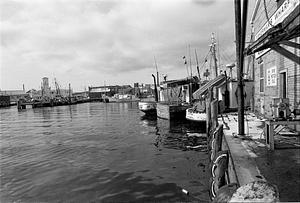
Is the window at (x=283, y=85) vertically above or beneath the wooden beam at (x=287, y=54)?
beneath

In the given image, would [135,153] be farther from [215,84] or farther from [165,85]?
[165,85]

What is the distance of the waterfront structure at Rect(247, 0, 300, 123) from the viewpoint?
453cm

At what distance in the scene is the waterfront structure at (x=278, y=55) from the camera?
4.53 metres

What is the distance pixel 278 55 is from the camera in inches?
444

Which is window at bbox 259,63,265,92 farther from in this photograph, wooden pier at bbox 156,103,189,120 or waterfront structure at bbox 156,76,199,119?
waterfront structure at bbox 156,76,199,119

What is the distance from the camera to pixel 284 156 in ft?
21.2

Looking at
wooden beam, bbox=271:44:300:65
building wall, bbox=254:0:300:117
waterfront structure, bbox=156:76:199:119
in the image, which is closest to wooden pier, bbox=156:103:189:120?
waterfront structure, bbox=156:76:199:119

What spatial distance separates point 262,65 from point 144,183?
37.3 feet

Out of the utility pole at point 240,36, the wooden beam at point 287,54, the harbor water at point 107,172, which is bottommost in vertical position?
the harbor water at point 107,172

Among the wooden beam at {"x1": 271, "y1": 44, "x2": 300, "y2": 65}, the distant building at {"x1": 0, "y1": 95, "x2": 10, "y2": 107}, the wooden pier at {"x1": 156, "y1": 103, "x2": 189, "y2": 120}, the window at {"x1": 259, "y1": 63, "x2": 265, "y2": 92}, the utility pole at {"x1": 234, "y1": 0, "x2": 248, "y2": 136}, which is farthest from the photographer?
the distant building at {"x1": 0, "y1": 95, "x2": 10, "y2": 107}

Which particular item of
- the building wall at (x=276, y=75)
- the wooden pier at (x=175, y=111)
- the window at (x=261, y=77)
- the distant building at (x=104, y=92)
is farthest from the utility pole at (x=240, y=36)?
the distant building at (x=104, y=92)

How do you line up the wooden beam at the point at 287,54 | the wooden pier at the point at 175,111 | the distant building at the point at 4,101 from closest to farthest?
the wooden beam at the point at 287,54 → the wooden pier at the point at 175,111 → the distant building at the point at 4,101

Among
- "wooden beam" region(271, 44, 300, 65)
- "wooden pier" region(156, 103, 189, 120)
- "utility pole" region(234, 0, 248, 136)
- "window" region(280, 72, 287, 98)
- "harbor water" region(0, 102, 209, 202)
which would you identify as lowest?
"harbor water" region(0, 102, 209, 202)

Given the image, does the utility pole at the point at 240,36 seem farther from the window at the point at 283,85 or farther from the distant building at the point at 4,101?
the distant building at the point at 4,101
